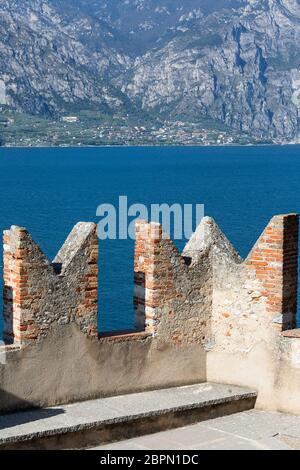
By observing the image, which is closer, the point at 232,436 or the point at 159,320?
the point at 232,436

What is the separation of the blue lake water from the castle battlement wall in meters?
26.7

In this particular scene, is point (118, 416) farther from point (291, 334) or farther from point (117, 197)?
point (117, 197)

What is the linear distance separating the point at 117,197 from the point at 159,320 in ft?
316

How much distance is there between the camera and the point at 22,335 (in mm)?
11633

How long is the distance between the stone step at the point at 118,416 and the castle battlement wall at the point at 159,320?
7.4 inches

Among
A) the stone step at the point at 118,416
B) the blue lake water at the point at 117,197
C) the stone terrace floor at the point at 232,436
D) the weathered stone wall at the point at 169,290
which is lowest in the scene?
the stone terrace floor at the point at 232,436

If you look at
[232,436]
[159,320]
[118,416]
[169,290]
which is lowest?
[232,436]

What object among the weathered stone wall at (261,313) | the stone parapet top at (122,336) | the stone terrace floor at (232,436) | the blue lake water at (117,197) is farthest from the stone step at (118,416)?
the blue lake water at (117,197)

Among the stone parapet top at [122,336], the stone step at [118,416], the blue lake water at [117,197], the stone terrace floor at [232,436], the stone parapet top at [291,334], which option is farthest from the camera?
the blue lake water at [117,197]

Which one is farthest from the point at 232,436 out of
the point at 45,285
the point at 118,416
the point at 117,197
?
the point at 117,197

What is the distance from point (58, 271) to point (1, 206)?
81.5m

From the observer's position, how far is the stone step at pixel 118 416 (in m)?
A: 11.0

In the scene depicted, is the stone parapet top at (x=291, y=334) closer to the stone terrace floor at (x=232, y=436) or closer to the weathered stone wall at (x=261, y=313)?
the weathered stone wall at (x=261, y=313)

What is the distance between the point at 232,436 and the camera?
39.4 feet
